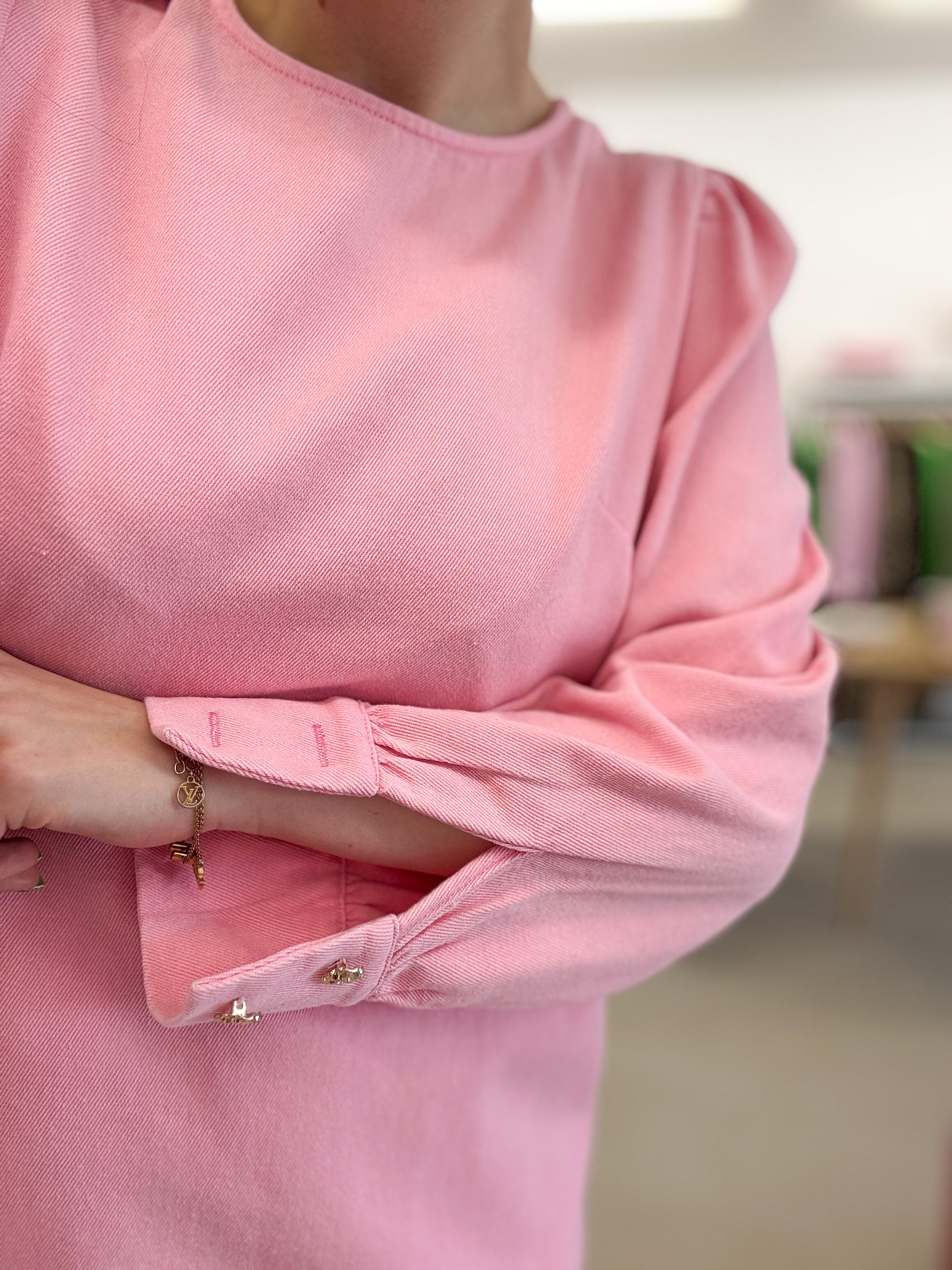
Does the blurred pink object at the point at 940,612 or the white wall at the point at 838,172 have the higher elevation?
the white wall at the point at 838,172

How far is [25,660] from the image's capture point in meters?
0.63

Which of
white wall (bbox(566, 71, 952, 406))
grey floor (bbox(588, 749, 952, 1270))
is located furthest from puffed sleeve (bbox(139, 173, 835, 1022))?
white wall (bbox(566, 71, 952, 406))

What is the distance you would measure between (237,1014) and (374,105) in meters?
0.57

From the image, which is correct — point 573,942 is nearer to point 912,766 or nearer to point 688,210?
point 688,210

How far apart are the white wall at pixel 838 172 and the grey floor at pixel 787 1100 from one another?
2471 mm

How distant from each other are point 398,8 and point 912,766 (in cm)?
415

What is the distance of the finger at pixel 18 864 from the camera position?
0.62 metres

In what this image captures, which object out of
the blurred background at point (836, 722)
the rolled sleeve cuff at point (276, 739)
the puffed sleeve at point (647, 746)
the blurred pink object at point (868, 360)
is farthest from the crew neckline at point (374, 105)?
the blurred pink object at point (868, 360)

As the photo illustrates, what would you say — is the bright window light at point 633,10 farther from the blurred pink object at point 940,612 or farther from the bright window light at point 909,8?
the blurred pink object at point 940,612

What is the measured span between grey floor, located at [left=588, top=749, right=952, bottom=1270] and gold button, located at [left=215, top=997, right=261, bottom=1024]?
1.48 m

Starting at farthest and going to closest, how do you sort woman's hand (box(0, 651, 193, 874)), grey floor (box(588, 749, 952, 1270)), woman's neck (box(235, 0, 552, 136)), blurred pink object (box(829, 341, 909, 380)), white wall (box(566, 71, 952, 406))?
white wall (box(566, 71, 952, 406))
blurred pink object (box(829, 341, 909, 380))
grey floor (box(588, 749, 952, 1270))
woman's neck (box(235, 0, 552, 136))
woman's hand (box(0, 651, 193, 874))

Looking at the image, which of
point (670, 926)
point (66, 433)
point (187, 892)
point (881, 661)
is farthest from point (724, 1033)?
point (66, 433)

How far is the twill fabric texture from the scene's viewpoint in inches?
24.7

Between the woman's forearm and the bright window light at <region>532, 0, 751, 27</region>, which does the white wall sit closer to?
the bright window light at <region>532, 0, 751, 27</region>
